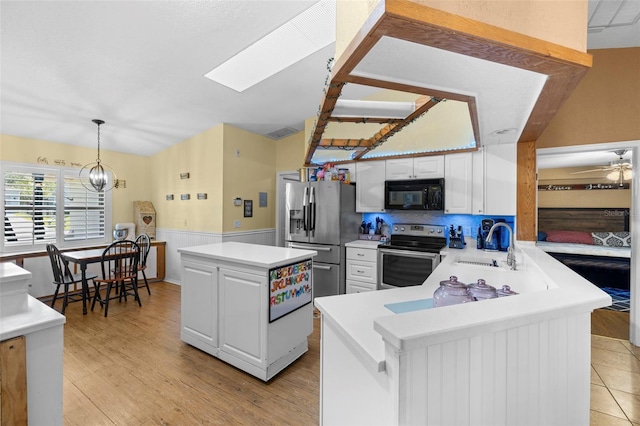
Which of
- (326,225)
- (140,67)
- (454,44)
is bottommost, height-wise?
(326,225)

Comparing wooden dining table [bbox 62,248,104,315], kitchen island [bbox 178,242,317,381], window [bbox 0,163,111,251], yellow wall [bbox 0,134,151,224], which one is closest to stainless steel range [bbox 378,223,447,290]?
kitchen island [bbox 178,242,317,381]

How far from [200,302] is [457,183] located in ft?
10.2

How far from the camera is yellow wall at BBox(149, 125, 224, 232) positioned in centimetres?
452

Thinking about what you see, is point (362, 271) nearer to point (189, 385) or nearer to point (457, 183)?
point (457, 183)

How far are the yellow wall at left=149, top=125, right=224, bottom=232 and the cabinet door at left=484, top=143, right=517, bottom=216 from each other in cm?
369

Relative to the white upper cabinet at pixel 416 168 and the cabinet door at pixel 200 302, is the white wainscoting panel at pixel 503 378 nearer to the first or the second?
the cabinet door at pixel 200 302

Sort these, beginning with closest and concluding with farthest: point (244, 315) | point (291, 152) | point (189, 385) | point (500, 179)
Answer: point (189, 385), point (244, 315), point (500, 179), point (291, 152)

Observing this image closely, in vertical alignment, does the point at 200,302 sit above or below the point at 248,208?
below

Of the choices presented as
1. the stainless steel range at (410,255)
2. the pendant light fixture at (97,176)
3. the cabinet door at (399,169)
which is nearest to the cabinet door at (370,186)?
the cabinet door at (399,169)

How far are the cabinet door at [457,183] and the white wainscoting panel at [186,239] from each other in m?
3.18

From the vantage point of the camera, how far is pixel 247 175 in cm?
492

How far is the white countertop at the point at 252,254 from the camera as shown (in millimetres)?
2201

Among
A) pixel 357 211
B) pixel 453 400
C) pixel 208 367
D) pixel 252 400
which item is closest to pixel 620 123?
pixel 357 211

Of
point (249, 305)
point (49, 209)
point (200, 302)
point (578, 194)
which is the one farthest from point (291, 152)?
point (578, 194)
